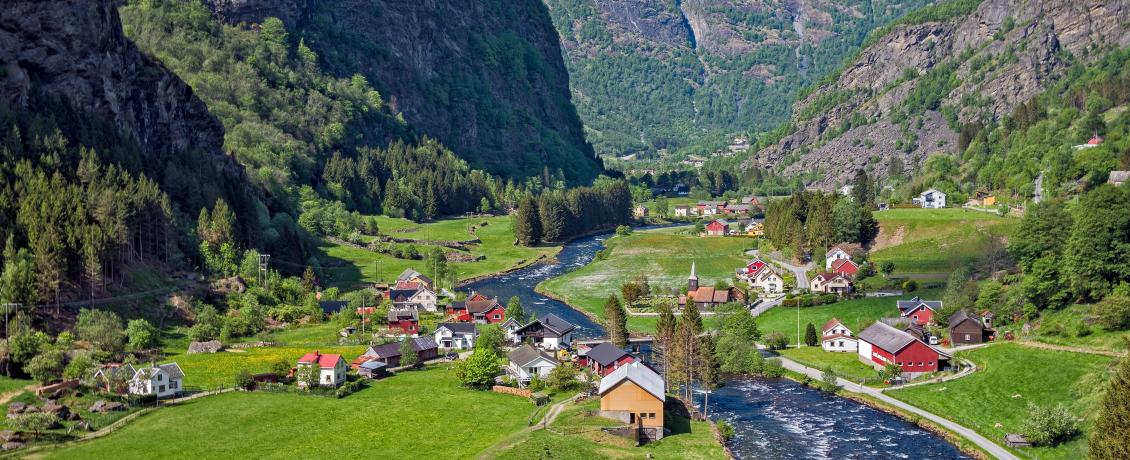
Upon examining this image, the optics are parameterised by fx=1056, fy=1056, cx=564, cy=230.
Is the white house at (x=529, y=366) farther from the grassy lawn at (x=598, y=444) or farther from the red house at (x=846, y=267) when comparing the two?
the red house at (x=846, y=267)

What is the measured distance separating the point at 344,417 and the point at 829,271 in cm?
7363

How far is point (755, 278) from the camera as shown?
129 m

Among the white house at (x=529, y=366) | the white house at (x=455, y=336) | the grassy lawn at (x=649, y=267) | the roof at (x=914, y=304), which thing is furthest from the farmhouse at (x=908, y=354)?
the white house at (x=455, y=336)

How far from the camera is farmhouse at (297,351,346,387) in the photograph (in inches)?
3130

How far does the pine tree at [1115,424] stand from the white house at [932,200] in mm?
117465

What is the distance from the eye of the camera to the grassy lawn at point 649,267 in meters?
132

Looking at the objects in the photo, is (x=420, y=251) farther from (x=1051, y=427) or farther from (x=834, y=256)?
(x=1051, y=427)

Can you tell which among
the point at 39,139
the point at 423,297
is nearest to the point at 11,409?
the point at 39,139

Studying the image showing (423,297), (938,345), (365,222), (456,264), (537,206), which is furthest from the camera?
(537,206)

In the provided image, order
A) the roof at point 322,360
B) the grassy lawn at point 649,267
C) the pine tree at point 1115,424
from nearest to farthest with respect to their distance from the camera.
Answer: the pine tree at point 1115,424 < the roof at point 322,360 < the grassy lawn at point 649,267

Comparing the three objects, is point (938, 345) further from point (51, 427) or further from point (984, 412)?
point (51, 427)

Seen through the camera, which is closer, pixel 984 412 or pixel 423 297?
pixel 984 412

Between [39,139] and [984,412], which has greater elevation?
[39,139]

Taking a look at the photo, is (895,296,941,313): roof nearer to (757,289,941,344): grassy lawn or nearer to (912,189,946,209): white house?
(757,289,941,344): grassy lawn
